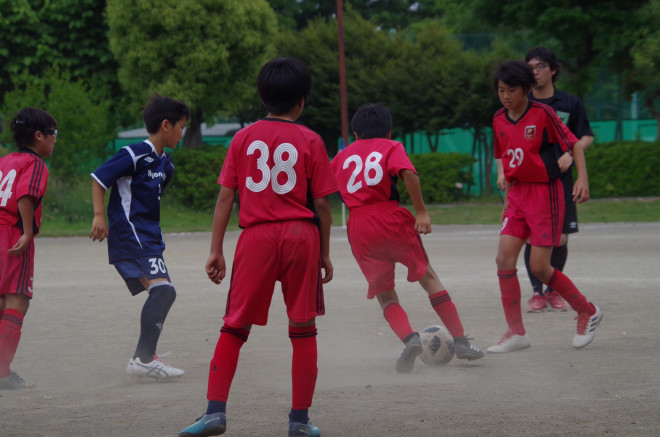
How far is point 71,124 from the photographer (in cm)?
2128

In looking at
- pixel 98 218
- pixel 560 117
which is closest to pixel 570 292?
pixel 560 117

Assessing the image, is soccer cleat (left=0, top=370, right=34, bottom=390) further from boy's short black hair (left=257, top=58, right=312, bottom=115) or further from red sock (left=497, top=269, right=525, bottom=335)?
red sock (left=497, top=269, right=525, bottom=335)

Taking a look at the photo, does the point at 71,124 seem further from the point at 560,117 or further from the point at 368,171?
the point at 368,171

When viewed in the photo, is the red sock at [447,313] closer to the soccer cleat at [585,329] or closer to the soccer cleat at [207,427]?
the soccer cleat at [585,329]

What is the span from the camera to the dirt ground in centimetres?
438

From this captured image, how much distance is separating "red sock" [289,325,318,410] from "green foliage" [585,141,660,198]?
67.4 feet

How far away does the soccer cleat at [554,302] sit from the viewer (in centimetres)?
824

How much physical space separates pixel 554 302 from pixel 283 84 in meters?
4.85

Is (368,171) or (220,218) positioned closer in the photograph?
(220,218)

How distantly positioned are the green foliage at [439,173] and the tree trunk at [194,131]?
6.45m

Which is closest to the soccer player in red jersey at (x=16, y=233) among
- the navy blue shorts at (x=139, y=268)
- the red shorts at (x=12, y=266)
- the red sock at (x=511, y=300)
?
the red shorts at (x=12, y=266)

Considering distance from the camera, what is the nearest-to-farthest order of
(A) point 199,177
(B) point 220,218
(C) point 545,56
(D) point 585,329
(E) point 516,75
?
(B) point 220,218 < (E) point 516,75 < (D) point 585,329 < (C) point 545,56 < (A) point 199,177

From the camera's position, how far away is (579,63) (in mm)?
26594

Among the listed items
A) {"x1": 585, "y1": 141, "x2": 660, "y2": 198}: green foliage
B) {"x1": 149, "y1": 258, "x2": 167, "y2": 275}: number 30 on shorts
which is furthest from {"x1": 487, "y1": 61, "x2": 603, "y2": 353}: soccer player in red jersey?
{"x1": 585, "y1": 141, "x2": 660, "y2": 198}: green foliage
